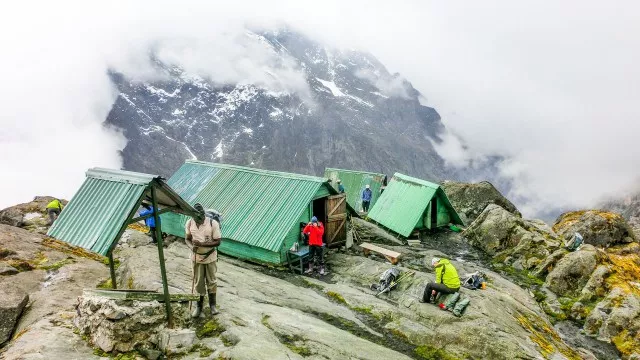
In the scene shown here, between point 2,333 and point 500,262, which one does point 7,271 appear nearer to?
point 2,333

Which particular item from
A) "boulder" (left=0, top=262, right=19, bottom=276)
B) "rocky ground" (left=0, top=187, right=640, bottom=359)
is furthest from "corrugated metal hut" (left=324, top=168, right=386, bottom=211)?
"boulder" (left=0, top=262, right=19, bottom=276)

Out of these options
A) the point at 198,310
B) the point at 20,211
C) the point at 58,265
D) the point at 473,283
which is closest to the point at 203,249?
the point at 198,310

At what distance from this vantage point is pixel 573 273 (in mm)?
22422

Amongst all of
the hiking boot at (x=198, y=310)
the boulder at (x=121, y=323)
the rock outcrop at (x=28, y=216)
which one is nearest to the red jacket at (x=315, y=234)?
the hiking boot at (x=198, y=310)

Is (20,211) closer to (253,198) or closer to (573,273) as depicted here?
(253,198)

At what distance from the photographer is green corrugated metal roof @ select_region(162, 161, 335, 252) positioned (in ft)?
72.2

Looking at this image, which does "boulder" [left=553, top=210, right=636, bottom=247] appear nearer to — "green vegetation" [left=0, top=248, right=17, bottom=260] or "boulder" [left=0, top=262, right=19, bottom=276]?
"boulder" [left=0, top=262, right=19, bottom=276]

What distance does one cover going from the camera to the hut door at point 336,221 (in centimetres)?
2452

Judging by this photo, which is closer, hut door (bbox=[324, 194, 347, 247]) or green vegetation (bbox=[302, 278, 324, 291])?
green vegetation (bbox=[302, 278, 324, 291])

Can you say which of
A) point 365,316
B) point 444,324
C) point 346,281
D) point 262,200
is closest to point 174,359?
point 365,316

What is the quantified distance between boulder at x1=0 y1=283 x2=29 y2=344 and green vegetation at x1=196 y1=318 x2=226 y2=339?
4.95m

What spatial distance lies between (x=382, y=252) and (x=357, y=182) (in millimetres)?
15480

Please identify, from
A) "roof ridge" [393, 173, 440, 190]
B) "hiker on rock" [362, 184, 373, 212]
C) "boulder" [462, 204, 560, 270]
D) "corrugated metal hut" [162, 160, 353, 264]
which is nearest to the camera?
"corrugated metal hut" [162, 160, 353, 264]

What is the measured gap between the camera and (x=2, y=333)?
1035cm
